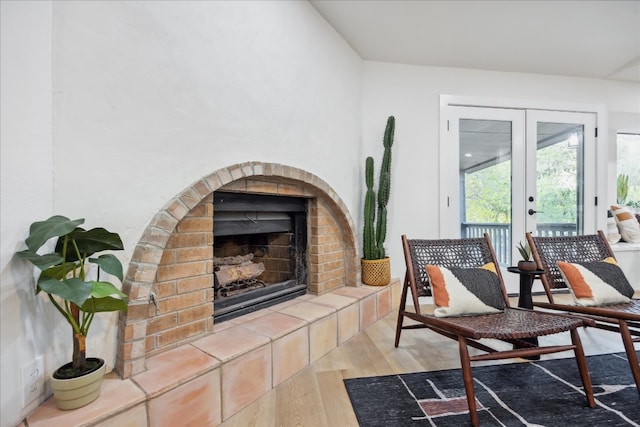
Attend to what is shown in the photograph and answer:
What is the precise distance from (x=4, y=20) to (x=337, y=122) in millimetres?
1886

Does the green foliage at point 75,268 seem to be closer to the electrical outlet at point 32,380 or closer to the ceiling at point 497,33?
the electrical outlet at point 32,380

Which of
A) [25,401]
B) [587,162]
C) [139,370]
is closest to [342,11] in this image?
[139,370]

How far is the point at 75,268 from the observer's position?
0.94 meters

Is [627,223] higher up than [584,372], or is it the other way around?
[627,223]

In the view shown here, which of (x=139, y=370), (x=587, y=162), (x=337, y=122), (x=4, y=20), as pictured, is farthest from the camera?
(x=587, y=162)

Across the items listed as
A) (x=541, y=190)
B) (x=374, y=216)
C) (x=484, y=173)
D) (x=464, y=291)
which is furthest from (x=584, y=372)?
(x=541, y=190)

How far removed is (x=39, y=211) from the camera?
0.95 m

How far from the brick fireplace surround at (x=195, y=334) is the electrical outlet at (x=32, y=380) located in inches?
1.9

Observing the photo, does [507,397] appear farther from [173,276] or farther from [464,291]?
[173,276]

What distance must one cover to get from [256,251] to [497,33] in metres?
2.69

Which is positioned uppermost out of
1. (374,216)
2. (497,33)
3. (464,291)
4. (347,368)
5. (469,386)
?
(497,33)

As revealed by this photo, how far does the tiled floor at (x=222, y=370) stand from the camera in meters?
0.95

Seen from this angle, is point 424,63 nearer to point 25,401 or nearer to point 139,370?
point 139,370

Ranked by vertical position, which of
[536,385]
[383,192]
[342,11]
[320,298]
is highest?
[342,11]
